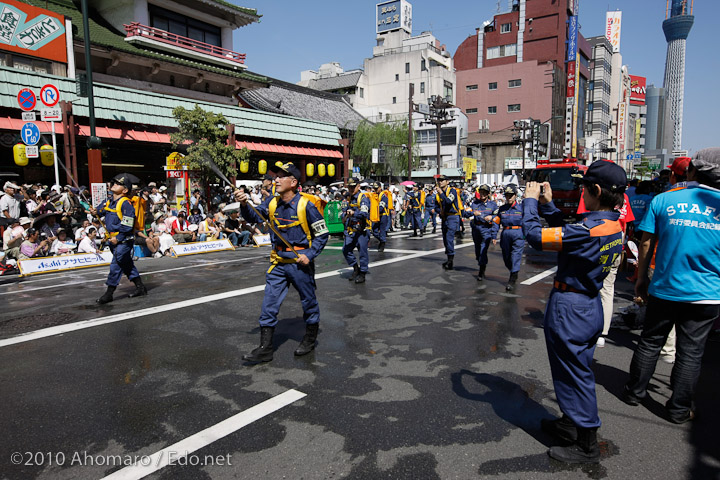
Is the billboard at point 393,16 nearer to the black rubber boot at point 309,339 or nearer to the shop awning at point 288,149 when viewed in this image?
the shop awning at point 288,149

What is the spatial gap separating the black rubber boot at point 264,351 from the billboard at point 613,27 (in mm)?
103354

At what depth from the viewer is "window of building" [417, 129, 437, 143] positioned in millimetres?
54344

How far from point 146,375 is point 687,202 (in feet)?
16.6

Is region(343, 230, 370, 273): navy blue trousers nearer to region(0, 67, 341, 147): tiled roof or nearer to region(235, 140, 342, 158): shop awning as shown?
region(0, 67, 341, 147): tiled roof

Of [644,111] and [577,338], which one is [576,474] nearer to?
[577,338]

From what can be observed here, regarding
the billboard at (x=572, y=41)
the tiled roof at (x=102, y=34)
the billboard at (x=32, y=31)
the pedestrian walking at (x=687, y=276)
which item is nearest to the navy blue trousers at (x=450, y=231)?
the pedestrian walking at (x=687, y=276)

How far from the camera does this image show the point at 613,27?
289 feet

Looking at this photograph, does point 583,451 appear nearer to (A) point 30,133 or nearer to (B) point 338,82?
(A) point 30,133

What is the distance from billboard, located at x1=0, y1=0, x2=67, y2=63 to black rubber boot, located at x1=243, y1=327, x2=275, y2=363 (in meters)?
19.3

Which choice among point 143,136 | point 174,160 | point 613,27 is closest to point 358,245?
point 174,160

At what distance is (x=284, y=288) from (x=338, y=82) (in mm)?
59488

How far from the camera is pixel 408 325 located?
6.17m

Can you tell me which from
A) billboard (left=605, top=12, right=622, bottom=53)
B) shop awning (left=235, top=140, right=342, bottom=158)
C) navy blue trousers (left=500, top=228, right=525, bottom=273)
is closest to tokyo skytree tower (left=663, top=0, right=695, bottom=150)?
billboard (left=605, top=12, right=622, bottom=53)

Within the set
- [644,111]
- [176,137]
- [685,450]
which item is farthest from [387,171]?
[644,111]
